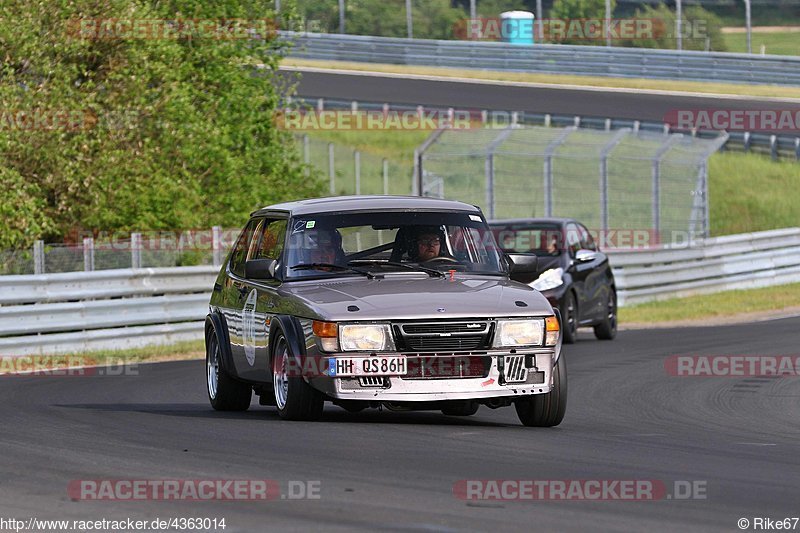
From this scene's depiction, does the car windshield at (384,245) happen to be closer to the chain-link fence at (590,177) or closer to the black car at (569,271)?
the black car at (569,271)

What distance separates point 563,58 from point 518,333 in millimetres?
43491

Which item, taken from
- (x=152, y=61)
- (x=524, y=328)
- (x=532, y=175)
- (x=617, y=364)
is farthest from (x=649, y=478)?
(x=532, y=175)

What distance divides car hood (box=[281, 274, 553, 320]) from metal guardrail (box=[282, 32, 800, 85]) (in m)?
36.5

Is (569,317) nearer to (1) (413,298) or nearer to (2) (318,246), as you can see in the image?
(2) (318,246)

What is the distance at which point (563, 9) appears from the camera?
63781mm

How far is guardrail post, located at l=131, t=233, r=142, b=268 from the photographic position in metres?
21.0

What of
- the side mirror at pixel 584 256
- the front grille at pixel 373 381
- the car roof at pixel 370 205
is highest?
the car roof at pixel 370 205

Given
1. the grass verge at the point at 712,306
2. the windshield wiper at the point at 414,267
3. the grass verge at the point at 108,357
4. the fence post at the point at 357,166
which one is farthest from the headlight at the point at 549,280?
the fence post at the point at 357,166

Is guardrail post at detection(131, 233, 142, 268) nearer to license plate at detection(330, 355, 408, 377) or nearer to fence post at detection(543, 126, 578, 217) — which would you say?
fence post at detection(543, 126, 578, 217)

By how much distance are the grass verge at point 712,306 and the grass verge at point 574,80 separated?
1785cm

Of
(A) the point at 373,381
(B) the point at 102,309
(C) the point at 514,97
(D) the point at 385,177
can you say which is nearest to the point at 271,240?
(A) the point at 373,381

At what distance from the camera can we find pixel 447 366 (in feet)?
32.6

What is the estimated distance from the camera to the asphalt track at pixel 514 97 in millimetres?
45250

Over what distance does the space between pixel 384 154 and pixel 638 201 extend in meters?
14.7
